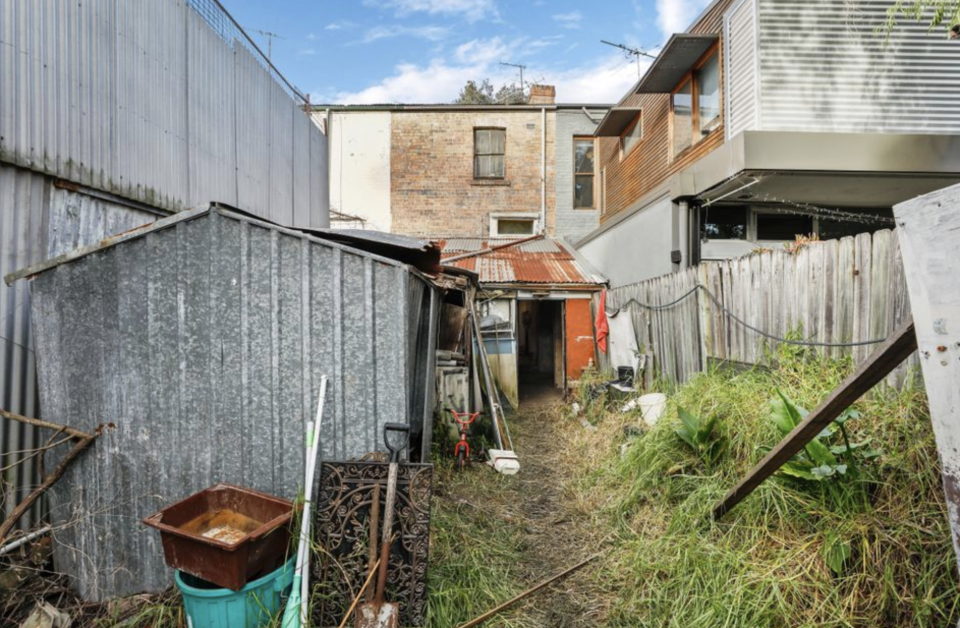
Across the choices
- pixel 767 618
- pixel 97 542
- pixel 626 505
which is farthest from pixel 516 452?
pixel 97 542

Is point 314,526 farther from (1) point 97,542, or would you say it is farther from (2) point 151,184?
(2) point 151,184

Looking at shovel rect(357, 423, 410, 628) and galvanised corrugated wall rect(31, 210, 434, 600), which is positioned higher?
galvanised corrugated wall rect(31, 210, 434, 600)

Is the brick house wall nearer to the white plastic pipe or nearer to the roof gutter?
the roof gutter

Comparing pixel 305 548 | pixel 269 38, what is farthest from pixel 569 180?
pixel 305 548

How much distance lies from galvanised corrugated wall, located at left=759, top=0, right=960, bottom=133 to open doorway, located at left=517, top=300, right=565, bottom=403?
239 inches

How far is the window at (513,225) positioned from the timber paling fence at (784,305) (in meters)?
6.87

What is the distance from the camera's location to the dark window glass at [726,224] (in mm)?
8234

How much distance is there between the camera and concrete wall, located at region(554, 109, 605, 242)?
12891 mm

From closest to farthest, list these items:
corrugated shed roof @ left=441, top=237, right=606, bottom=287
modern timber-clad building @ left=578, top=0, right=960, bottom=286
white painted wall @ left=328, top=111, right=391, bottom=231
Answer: modern timber-clad building @ left=578, top=0, right=960, bottom=286 < corrugated shed roof @ left=441, top=237, right=606, bottom=287 < white painted wall @ left=328, top=111, right=391, bottom=231

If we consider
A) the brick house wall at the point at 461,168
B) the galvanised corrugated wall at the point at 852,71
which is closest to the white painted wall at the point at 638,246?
the galvanised corrugated wall at the point at 852,71

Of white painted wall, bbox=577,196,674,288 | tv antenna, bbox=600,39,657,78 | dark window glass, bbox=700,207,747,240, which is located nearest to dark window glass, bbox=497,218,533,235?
white painted wall, bbox=577,196,674,288

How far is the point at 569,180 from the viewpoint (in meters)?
13.0

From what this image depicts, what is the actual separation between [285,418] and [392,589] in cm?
127

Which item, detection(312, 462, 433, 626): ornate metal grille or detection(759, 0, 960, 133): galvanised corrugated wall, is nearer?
detection(312, 462, 433, 626): ornate metal grille
